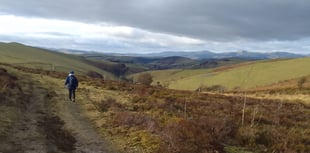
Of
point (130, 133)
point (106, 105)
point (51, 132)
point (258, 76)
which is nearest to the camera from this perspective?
point (51, 132)

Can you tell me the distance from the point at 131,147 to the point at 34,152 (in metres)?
3.49

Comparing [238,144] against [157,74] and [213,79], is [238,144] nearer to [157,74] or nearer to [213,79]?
[213,79]

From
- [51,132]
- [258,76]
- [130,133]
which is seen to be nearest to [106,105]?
[130,133]

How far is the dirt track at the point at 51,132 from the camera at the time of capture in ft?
44.0

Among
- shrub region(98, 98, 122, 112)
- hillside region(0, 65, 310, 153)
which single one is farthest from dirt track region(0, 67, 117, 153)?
shrub region(98, 98, 122, 112)

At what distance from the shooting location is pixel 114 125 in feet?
60.0

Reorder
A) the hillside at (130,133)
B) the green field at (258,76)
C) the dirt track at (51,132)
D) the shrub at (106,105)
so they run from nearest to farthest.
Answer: the dirt track at (51,132) → the hillside at (130,133) → the shrub at (106,105) → the green field at (258,76)

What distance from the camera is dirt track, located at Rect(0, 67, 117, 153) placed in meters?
13.4

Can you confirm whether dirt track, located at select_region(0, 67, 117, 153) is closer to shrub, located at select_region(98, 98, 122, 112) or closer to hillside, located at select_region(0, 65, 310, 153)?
hillside, located at select_region(0, 65, 310, 153)

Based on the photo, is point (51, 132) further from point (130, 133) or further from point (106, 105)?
point (106, 105)

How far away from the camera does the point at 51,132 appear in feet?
52.4

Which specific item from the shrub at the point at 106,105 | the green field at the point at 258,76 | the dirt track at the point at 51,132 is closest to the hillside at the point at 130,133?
the dirt track at the point at 51,132

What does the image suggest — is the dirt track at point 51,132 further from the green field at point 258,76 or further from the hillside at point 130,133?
the green field at point 258,76

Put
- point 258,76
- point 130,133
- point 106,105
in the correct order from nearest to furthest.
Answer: point 130,133 < point 106,105 < point 258,76
